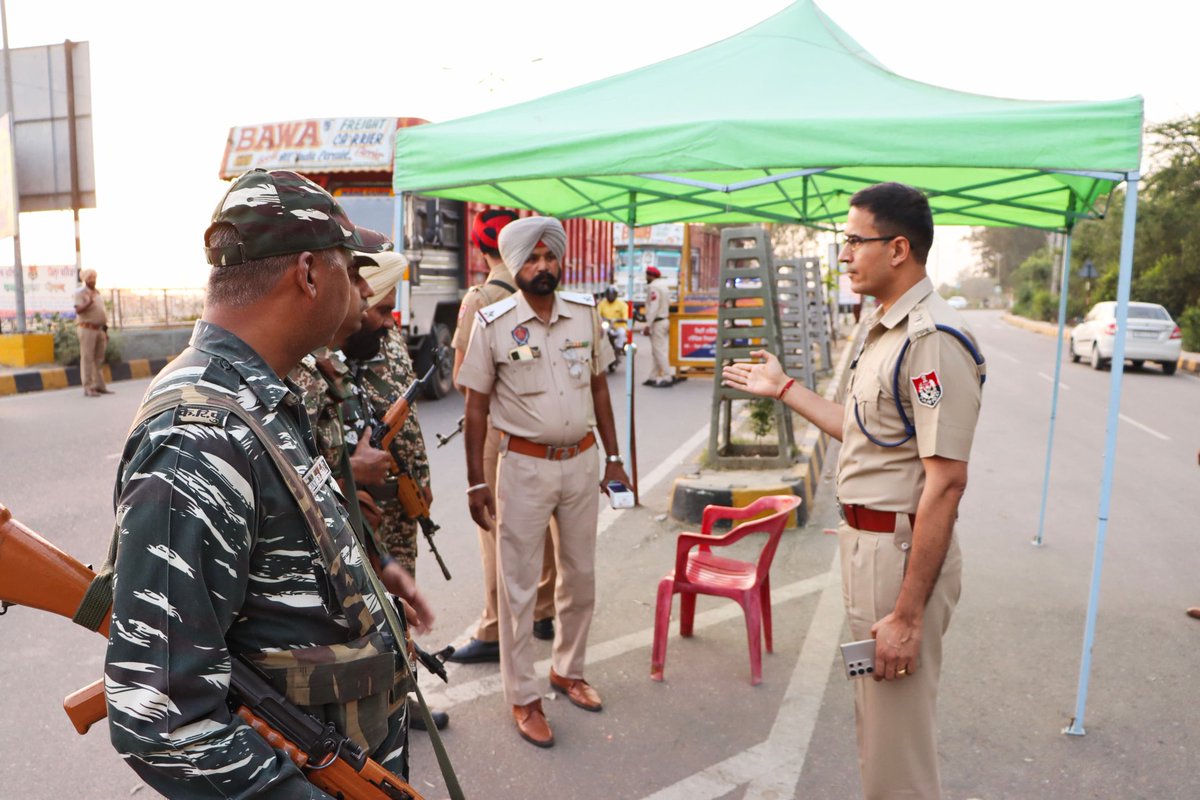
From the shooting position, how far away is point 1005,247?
75.8 meters

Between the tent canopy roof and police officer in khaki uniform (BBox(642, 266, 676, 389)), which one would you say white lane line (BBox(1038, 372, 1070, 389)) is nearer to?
police officer in khaki uniform (BBox(642, 266, 676, 389))

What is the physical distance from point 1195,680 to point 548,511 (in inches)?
115

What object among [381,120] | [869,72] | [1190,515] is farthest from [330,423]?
[381,120]

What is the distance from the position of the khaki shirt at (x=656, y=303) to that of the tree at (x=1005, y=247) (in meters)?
66.0

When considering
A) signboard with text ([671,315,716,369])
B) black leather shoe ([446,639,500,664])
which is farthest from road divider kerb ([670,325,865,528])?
signboard with text ([671,315,716,369])

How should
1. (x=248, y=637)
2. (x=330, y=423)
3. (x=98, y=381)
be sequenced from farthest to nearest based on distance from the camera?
(x=98, y=381) → (x=330, y=423) → (x=248, y=637)

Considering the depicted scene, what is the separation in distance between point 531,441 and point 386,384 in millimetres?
588

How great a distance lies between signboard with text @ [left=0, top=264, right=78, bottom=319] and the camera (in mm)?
14812

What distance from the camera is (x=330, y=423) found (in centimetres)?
254

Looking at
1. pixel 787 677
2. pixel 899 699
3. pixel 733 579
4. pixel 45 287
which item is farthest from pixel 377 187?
pixel 899 699

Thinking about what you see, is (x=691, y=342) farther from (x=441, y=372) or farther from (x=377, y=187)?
(x=377, y=187)

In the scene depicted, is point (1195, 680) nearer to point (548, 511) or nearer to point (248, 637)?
point (548, 511)

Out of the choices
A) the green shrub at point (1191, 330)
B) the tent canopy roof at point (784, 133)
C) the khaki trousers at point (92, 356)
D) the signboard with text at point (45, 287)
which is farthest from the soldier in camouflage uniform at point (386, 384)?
the green shrub at point (1191, 330)

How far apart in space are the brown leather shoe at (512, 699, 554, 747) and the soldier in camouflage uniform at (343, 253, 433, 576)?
2.31 ft
